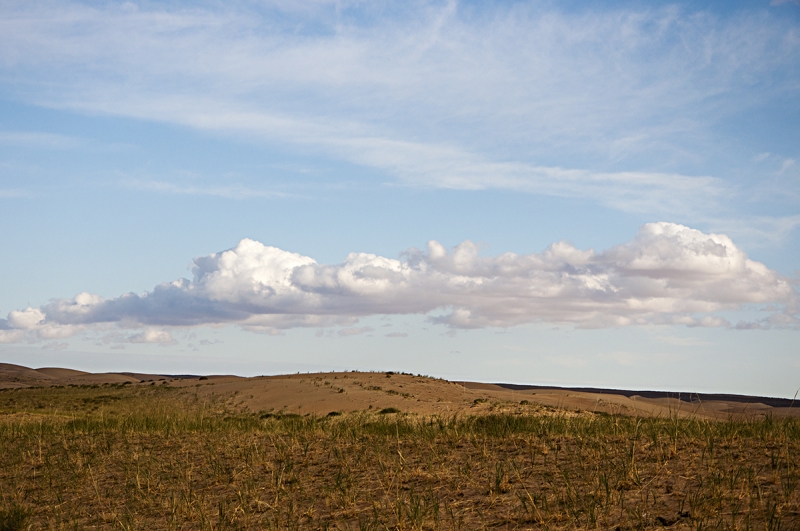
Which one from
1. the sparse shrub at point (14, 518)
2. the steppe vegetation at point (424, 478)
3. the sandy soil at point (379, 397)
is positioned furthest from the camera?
the sandy soil at point (379, 397)

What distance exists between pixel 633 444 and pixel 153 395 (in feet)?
124

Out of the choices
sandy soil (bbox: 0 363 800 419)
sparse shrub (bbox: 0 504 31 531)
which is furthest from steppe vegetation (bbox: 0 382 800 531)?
sandy soil (bbox: 0 363 800 419)

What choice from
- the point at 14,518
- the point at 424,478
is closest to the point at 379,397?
the point at 424,478

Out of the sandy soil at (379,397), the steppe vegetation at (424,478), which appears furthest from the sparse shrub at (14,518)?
the sandy soil at (379,397)

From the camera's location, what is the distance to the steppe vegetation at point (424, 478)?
6.69 metres

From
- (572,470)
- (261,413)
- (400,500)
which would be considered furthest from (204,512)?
(261,413)

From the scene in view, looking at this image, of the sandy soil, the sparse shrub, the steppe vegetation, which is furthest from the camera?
the sandy soil

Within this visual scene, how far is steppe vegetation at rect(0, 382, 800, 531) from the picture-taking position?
669 centimetres

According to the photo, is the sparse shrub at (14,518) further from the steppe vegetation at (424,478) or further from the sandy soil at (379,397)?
the sandy soil at (379,397)

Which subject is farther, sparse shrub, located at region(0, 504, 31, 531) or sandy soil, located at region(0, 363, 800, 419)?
sandy soil, located at region(0, 363, 800, 419)

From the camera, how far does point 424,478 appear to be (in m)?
8.36

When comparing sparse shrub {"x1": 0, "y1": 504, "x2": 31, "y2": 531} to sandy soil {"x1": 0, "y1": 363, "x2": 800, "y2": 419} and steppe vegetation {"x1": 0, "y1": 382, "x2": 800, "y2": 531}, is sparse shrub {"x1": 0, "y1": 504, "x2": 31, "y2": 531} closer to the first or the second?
steppe vegetation {"x1": 0, "y1": 382, "x2": 800, "y2": 531}

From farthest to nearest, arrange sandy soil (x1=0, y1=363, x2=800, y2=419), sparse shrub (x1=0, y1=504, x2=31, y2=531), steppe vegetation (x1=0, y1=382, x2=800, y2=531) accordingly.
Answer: sandy soil (x1=0, y1=363, x2=800, y2=419) < sparse shrub (x1=0, y1=504, x2=31, y2=531) < steppe vegetation (x1=0, y1=382, x2=800, y2=531)

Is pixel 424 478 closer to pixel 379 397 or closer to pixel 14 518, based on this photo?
pixel 14 518
